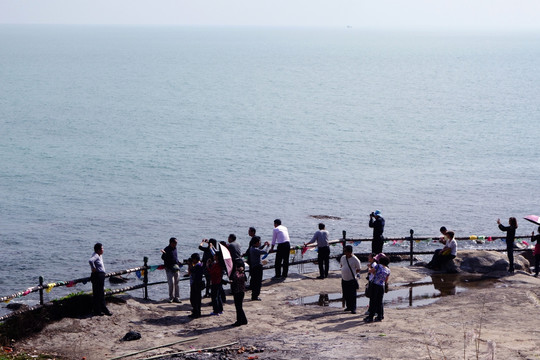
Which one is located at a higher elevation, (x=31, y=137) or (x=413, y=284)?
(x=31, y=137)

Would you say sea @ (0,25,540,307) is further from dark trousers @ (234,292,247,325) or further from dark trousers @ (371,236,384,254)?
dark trousers @ (234,292,247,325)

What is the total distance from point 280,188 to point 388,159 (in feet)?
66.1

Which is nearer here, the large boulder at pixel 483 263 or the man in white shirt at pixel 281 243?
the man in white shirt at pixel 281 243

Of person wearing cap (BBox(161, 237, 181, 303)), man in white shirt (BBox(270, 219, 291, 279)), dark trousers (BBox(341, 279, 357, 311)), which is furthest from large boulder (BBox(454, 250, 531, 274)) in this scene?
person wearing cap (BBox(161, 237, 181, 303))

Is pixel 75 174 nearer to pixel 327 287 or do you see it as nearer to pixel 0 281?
pixel 0 281

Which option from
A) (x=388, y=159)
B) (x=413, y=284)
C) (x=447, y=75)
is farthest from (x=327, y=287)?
(x=447, y=75)

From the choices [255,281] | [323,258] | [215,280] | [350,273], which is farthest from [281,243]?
[215,280]

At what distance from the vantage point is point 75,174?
6278 cm

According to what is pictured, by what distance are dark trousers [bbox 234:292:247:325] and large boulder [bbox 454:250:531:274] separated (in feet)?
30.4

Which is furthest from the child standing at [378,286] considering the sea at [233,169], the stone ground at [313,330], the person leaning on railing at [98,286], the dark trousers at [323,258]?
the sea at [233,169]

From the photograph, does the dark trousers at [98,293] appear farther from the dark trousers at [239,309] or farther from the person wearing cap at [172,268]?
the dark trousers at [239,309]

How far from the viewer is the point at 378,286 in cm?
1817

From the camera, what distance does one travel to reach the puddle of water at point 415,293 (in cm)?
2084

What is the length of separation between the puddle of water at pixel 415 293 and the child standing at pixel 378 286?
193 cm
